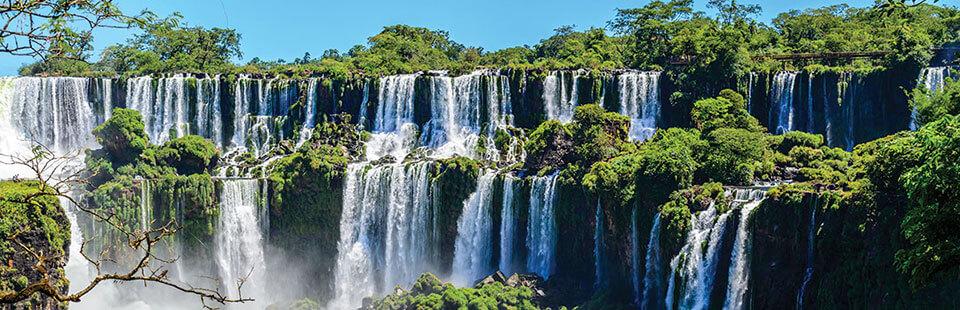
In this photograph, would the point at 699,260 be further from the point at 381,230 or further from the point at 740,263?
the point at 381,230

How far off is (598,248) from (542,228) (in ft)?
8.31

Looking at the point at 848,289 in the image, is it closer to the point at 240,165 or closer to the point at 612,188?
the point at 612,188

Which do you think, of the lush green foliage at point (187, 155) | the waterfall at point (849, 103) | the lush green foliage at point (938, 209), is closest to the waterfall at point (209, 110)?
the lush green foliage at point (187, 155)

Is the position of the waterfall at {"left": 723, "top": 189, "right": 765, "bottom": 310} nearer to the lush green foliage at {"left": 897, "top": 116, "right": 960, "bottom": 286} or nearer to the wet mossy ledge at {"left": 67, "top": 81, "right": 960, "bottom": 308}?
the wet mossy ledge at {"left": 67, "top": 81, "right": 960, "bottom": 308}

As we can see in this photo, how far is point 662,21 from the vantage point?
4662 cm

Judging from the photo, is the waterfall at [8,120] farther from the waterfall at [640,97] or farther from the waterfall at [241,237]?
the waterfall at [640,97]

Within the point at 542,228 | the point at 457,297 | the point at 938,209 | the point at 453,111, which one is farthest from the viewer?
the point at 453,111

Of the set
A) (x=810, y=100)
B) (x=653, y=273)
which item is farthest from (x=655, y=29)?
(x=653, y=273)

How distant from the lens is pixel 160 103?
1702 inches

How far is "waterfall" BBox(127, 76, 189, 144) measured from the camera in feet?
141

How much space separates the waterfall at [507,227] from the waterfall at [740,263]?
33.8ft

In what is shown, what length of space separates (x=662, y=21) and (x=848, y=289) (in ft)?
86.6

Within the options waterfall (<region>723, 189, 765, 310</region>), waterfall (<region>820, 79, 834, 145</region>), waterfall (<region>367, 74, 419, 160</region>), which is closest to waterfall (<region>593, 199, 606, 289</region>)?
waterfall (<region>723, 189, 765, 310</region>)

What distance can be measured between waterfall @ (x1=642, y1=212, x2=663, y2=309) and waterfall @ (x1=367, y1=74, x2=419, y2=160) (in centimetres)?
1531
